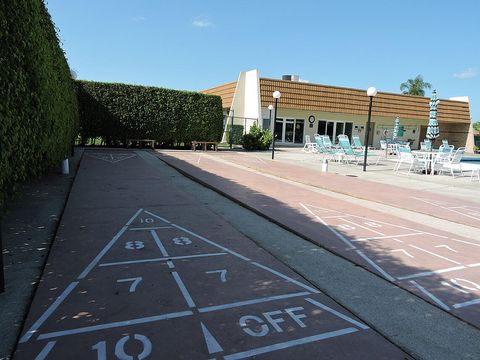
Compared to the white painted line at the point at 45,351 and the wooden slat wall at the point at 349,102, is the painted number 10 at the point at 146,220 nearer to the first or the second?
the white painted line at the point at 45,351

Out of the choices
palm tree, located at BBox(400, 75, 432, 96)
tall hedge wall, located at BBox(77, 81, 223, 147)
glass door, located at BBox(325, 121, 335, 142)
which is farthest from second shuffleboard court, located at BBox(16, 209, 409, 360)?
palm tree, located at BBox(400, 75, 432, 96)

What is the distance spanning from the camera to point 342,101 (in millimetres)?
34031

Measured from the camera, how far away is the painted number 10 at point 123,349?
2670 millimetres

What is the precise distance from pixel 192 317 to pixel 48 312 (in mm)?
1256

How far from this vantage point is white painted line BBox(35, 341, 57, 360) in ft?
8.59

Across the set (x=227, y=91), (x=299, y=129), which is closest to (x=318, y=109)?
(x=299, y=129)

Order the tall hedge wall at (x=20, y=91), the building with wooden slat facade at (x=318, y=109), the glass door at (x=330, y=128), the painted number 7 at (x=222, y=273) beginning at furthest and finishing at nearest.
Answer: the glass door at (x=330, y=128) → the building with wooden slat facade at (x=318, y=109) → the painted number 7 at (x=222, y=273) → the tall hedge wall at (x=20, y=91)

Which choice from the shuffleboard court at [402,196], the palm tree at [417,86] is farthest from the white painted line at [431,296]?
the palm tree at [417,86]

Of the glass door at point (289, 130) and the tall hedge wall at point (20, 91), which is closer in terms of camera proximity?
the tall hedge wall at point (20, 91)

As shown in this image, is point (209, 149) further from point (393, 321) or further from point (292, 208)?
point (393, 321)

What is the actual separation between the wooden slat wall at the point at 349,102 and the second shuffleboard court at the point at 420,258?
24758mm

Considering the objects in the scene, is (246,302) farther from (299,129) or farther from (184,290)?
(299,129)

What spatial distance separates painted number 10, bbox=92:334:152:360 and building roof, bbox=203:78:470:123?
28.5 m

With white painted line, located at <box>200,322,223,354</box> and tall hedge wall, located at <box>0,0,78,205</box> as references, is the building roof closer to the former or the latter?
tall hedge wall, located at <box>0,0,78,205</box>
